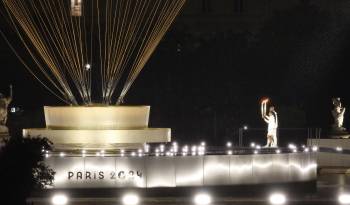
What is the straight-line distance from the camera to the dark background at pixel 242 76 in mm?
48366

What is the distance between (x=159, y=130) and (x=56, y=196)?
463 centimetres

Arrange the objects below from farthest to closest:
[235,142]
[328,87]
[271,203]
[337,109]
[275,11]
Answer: [275,11]
[328,87]
[235,142]
[337,109]
[271,203]

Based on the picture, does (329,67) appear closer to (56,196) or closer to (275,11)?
(275,11)

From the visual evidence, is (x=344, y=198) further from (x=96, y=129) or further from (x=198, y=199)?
(x=96, y=129)

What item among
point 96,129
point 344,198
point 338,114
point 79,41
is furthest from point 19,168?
point 79,41

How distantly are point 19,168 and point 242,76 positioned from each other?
37167 mm

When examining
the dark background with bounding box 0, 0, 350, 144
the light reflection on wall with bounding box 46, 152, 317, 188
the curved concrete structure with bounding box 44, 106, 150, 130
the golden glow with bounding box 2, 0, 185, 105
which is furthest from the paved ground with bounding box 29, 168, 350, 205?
the dark background with bounding box 0, 0, 350, 144

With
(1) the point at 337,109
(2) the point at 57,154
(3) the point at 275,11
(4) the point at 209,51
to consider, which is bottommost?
(2) the point at 57,154

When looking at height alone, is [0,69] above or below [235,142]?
above

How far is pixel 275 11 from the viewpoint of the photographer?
58.3 m

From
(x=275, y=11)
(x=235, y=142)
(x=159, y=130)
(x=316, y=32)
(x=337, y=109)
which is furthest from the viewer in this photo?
(x=275, y=11)

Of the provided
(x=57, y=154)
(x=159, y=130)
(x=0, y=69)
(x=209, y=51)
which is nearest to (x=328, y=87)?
(x=209, y=51)

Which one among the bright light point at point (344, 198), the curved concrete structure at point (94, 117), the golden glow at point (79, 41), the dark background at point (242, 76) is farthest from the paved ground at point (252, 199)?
the dark background at point (242, 76)

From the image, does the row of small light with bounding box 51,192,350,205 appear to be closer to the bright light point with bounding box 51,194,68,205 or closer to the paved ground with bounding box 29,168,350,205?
the bright light point with bounding box 51,194,68,205
